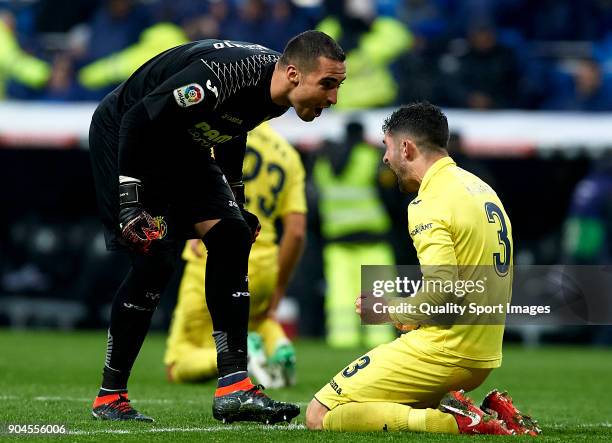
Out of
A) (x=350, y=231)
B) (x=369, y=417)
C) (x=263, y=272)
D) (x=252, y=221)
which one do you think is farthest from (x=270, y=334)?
(x=350, y=231)

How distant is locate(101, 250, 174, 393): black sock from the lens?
6.10 m

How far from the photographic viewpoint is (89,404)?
698 cm

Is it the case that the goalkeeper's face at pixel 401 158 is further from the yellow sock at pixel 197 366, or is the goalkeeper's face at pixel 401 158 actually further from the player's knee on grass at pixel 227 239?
the yellow sock at pixel 197 366

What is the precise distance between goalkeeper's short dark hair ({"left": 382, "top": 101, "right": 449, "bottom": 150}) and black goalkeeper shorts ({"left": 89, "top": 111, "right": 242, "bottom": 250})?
907 millimetres

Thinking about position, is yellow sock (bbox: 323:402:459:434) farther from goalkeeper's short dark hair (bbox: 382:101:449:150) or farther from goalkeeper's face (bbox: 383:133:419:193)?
goalkeeper's short dark hair (bbox: 382:101:449:150)

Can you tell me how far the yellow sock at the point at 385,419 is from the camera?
5.50 metres

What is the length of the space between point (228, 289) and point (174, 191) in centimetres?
55

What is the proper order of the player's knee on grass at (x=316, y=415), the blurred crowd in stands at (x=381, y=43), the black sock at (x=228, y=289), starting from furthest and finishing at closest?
the blurred crowd in stands at (x=381, y=43)
the black sock at (x=228, y=289)
the player's knee on grass at (x=316, y=415)

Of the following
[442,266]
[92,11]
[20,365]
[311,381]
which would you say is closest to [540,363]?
[311,381]

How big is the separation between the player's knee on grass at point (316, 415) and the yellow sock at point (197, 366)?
2761 mm

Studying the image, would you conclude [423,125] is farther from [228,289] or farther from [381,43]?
[381,43]

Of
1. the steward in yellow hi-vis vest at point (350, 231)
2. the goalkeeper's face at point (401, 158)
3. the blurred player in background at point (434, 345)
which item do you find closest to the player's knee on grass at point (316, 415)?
the blurred player in background at point (434, 345)

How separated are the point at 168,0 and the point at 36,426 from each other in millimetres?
10793

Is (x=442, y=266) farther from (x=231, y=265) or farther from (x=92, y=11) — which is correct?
(x=92, y=11)
